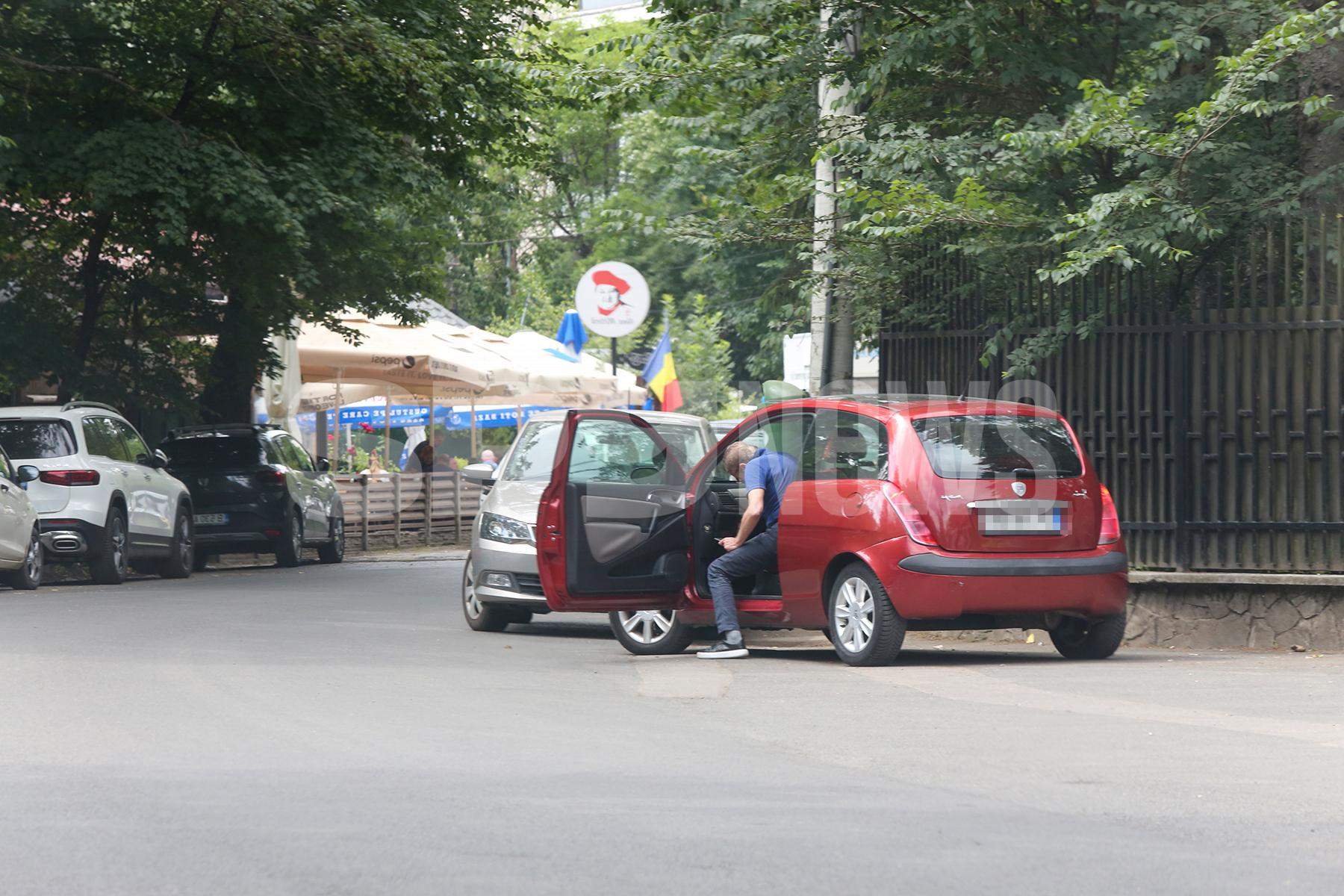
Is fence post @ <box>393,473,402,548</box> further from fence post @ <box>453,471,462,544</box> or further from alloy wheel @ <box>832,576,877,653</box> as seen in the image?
alloy wheel @ <box>832,576,877,653</box>

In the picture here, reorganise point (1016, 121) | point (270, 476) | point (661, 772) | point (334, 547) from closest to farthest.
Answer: point (661, 772), point (1016, 121), point (270, 476), point (334, 547)

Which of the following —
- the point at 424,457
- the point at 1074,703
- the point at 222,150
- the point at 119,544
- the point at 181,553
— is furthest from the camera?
the point at 424,457

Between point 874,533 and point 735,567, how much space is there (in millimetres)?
1184

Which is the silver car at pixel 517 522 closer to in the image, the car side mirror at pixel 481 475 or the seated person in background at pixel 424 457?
the car side mirror at pixel 481 475

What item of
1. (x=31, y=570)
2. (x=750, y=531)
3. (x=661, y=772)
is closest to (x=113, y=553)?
(x=31, y=570)

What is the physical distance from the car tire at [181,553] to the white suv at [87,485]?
65 cm

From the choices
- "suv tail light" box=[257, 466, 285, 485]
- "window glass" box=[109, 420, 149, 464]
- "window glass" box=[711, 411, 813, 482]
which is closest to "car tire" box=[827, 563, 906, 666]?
"window glass" box=[711, 411, 813, 482]

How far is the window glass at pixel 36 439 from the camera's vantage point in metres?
20.2

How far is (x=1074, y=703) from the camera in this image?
10.1m

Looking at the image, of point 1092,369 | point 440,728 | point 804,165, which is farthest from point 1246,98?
point 440,728

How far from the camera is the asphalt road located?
5996 millimetres

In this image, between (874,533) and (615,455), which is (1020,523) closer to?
(874,533)

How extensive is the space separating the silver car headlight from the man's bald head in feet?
8.52

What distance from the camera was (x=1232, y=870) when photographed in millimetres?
5996
